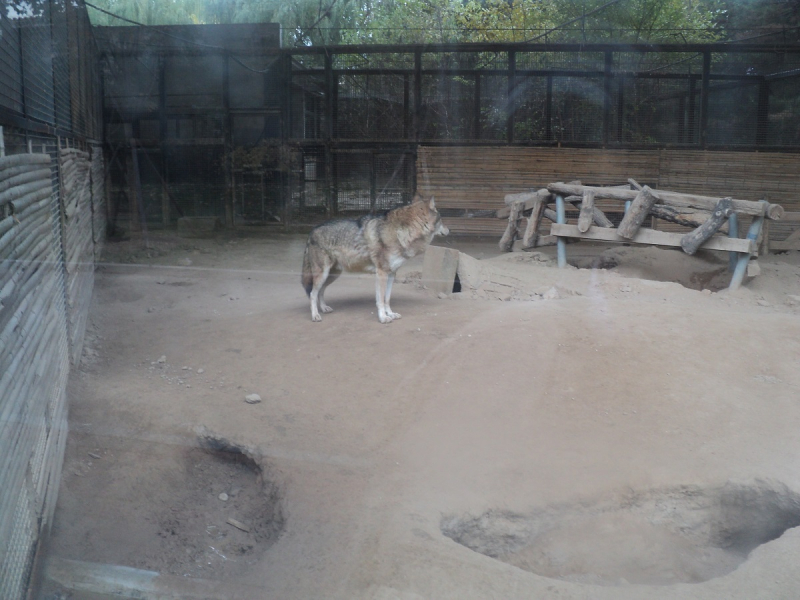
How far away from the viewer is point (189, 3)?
13.9 meters

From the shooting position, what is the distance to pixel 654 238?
974cm

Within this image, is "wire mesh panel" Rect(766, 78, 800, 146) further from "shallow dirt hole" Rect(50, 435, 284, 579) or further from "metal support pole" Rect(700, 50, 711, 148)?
"shallow dirt hole" Rect(50, 435, 284, 579)

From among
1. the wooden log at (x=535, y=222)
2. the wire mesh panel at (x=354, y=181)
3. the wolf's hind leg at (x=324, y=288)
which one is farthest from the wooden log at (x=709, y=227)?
the wire mesh panel at (x=354, y=181)

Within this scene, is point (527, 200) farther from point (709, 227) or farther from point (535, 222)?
point (709, 227)

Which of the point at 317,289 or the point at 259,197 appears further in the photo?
the point at 259,197

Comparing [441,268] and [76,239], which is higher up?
[76,239]

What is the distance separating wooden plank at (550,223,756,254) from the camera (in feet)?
29.6

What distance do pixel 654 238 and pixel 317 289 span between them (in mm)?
5006

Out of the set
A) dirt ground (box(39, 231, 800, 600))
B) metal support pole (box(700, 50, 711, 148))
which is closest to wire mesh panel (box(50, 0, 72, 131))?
dirt ground (box(39, 231, 800, 600))

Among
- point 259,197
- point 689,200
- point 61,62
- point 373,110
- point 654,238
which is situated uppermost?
point 373,110

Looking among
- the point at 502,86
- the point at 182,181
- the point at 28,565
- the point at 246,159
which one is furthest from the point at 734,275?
the point at 182,181

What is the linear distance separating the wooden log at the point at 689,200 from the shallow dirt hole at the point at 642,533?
5.84 meters

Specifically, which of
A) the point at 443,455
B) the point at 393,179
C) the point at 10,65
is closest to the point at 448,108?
the point at 393,179

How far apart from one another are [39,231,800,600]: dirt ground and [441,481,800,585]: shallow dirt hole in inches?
0.5
